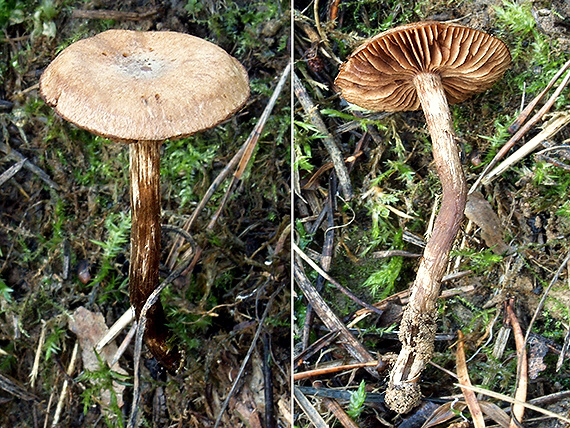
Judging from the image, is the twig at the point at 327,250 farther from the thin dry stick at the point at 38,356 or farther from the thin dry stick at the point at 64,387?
the thin dry stick at the point at 38,356

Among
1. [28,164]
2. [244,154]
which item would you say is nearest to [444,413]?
[244,154]

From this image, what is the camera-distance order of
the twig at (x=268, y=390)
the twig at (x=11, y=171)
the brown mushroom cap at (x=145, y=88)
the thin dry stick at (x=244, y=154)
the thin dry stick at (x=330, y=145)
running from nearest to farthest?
the brown mushroom cap at (x=145, y=88), the thin dry stick at (x=330, y=145), the twig at (x=268, y=390), the thin dry stick at (x=244, y=154), the twig at (x=11, y=171)

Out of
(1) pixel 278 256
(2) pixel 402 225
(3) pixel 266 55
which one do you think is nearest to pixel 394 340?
(2) pixel 402 225

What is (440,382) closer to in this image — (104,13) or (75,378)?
(75,378)

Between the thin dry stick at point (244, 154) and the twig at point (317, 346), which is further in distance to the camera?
the thin dry stick at point (244, 154)

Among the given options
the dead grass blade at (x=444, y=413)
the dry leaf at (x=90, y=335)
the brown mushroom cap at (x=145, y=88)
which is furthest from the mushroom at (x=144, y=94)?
the dead grass blade at (x=444, y=413)

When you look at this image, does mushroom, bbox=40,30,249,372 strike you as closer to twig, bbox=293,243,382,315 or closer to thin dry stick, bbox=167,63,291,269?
thin dry stick, bbox=167,63,291,269
